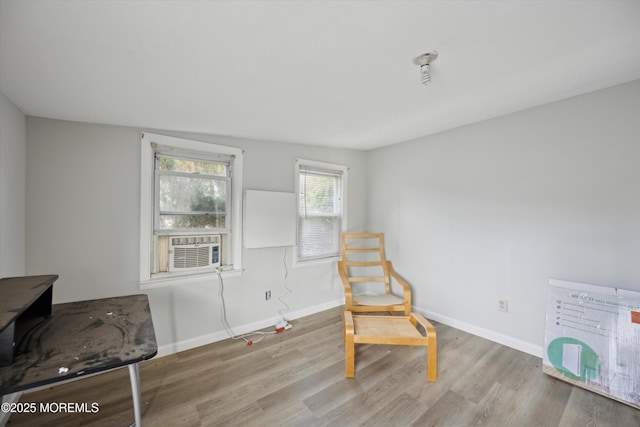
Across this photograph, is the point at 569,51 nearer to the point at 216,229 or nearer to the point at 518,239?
the point at 518,239

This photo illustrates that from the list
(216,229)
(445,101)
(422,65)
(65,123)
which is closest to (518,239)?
(445,101)

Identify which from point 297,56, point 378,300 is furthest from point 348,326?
point 297,56

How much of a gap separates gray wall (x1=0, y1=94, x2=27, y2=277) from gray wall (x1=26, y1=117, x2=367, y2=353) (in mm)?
66

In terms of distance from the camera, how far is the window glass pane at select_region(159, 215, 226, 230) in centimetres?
246

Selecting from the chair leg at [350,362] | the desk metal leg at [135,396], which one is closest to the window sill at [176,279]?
the desk metal leg at [135,396]

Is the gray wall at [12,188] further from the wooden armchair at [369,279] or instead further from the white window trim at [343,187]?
the wooden armchair at [369,279]

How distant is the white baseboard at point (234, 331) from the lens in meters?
2.41

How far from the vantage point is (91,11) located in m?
1.03

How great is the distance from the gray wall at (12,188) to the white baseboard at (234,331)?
1291mm

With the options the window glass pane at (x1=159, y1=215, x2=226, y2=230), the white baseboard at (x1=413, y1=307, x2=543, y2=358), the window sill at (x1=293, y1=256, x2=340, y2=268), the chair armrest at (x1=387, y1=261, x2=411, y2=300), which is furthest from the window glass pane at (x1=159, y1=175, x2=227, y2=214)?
the white baseboard at (x1=413, y1=307, x2=543, y2=358)

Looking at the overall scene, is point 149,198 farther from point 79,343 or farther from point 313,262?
point 313,262

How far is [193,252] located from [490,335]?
3193 millimetres

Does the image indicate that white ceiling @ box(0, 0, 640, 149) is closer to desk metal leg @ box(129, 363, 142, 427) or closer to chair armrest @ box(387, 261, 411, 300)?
desk metal leg @ box(129, 363, 142, 427)

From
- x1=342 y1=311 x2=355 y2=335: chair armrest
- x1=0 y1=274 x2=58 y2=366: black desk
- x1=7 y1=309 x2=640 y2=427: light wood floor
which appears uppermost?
x1=0 y1=274 x2=58 y2=366: black desk
